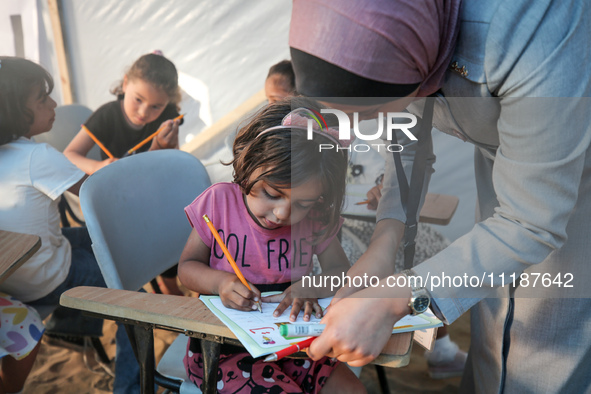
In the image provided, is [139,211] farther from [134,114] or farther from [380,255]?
[134,114]

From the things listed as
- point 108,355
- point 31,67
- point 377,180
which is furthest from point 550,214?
point 108,355

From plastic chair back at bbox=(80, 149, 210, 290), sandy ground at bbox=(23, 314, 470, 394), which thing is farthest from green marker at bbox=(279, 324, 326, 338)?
sandy ground at bbox=(23, 314, 470, 394)

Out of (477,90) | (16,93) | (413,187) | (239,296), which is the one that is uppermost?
(477,90)

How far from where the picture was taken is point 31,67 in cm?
157

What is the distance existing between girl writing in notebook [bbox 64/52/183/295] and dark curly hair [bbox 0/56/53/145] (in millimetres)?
578

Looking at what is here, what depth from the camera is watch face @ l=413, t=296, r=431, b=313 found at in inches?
28.9

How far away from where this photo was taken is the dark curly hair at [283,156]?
102cm

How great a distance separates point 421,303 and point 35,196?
123cm

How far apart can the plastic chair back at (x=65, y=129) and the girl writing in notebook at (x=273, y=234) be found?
1.53m

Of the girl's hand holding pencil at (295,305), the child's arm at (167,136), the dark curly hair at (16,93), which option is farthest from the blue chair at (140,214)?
the child's arm at (167,136)

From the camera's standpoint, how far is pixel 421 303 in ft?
2.43

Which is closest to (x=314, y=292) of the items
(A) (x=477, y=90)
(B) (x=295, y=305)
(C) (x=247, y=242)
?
(B) (x=295, y=305)

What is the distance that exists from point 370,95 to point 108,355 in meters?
1.66

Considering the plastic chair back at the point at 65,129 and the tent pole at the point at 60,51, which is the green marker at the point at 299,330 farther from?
the tent pole at the point at 60,51
